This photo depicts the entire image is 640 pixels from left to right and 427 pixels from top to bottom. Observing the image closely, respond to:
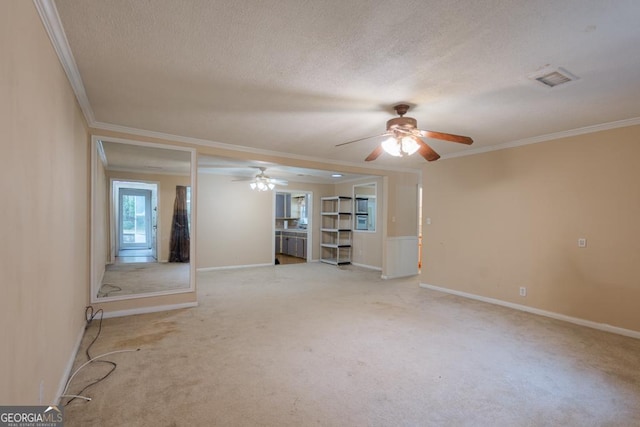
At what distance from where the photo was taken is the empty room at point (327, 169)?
170 centimetres

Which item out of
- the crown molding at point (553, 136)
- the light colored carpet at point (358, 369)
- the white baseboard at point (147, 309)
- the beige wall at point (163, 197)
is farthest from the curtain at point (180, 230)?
the crown molding at point (553, 136)

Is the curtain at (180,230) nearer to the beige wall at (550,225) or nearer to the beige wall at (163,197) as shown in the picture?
the beige wall at (163,197)

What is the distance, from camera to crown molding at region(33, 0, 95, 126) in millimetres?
1628

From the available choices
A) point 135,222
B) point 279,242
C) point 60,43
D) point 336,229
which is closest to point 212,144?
point 135,222

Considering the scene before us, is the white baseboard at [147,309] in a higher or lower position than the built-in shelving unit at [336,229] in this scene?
lower

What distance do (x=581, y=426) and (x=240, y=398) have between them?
2.23m

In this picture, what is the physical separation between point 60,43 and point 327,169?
415cm

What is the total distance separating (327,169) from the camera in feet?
18.7

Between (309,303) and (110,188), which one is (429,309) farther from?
(110,188)

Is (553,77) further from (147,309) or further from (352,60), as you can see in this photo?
(147,309)

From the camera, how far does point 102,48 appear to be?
6.82 feet

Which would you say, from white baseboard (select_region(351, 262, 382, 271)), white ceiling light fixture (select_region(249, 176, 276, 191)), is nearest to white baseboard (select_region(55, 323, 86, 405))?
white ceiling light fixture (select_region(249, 176, 276, 191))

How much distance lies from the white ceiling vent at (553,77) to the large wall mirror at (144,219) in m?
3.99

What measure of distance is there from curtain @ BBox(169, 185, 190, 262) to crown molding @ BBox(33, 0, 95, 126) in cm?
209
